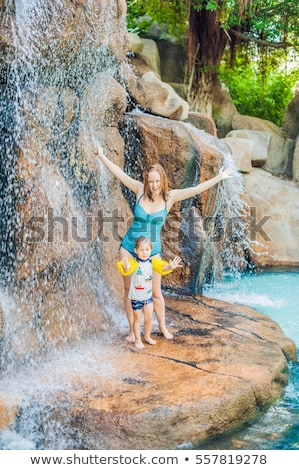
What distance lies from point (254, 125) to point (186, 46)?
81.0 inches

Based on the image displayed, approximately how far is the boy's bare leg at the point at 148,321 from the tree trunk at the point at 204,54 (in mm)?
6909

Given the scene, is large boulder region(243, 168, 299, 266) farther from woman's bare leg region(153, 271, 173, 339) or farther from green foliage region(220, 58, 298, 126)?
woman's bare leg region(153, 271, 173, 339)

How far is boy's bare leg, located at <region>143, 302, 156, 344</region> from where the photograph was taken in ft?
15.9

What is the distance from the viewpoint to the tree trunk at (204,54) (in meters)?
10.5

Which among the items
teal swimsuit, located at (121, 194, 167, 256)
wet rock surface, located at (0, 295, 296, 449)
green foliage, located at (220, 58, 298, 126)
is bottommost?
wet rock surface, located at (0, 295, 296, 449)

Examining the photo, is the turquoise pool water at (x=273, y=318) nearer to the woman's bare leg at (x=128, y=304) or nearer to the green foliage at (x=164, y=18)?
the woman's bare leg at (x=128, y=304)

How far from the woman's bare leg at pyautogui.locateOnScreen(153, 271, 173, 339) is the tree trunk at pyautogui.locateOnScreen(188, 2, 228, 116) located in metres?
6.65

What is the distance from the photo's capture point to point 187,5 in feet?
33.6

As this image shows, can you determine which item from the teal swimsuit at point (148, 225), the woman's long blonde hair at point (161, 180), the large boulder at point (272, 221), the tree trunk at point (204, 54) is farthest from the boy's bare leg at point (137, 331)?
the tree trunk at point (204, 54)

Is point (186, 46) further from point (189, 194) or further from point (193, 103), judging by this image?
point (189, 194)

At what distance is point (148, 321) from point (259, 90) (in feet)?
32.3

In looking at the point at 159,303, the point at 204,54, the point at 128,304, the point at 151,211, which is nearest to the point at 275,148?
the point at 204,54

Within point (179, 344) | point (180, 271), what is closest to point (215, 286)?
point (180, 271)

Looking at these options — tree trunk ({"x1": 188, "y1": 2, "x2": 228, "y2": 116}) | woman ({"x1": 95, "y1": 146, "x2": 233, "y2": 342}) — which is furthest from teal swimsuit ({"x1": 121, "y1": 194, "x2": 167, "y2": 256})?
tree trunk ({"x1": 188, "y1": 2, "x2": 228, "y2": 116})
